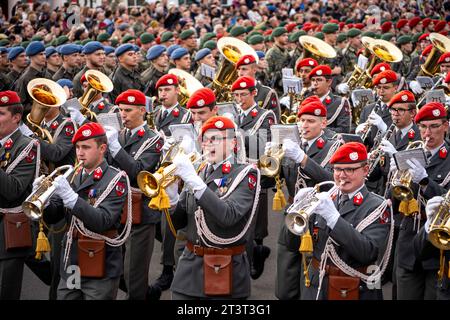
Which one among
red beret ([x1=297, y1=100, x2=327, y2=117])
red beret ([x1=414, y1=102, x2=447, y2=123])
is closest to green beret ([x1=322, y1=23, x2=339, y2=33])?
red beret ([x1=297, y1=100, x2=327, y2=117])

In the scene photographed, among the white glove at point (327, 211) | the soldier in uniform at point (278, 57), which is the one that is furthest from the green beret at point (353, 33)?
the white glove at point (327, 211)

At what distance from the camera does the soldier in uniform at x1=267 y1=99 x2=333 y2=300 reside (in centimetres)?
785

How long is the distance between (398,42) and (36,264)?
1292 centimetres

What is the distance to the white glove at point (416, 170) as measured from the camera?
720 cm

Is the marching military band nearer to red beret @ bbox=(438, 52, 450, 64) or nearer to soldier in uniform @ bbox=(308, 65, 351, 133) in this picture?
soldier in uniform @ bbox=(308, 65, 351, 133)

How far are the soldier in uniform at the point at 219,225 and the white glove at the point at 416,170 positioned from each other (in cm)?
145

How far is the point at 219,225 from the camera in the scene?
6.49 meters

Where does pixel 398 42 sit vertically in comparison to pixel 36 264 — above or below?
below

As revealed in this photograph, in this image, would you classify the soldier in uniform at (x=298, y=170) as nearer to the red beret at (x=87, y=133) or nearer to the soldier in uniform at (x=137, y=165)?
the soldier in uniform at (x=137, y=165)

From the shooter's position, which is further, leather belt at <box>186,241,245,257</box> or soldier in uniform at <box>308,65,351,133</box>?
soldier in uniform at <box>308,65,351,133</box>

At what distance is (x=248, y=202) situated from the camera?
663cm

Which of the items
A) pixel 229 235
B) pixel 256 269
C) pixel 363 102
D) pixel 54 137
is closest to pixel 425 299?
pixel 229 235

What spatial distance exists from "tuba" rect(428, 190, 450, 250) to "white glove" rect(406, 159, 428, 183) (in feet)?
2.58
